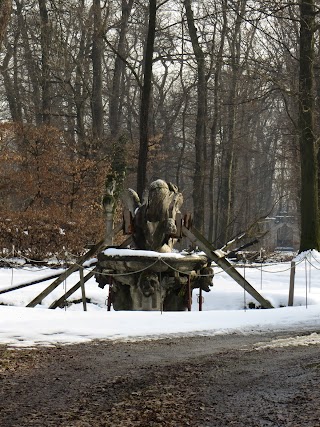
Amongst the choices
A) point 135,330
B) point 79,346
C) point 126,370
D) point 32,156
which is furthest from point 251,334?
point 32,156

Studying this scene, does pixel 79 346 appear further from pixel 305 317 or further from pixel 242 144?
pixel 242 144

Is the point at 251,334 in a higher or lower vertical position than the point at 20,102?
lower

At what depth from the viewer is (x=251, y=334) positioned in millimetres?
9625

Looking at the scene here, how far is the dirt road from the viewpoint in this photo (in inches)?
199

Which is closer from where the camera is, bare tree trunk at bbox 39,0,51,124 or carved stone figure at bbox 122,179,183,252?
carved stone figure at bbox 122,179,183,252

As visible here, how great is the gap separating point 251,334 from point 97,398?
14.3 ft

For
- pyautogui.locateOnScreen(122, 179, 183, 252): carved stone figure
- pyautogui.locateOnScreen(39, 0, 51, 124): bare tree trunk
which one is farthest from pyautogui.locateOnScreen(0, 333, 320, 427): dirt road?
pyautogui.locateOnScreen(39, 0, 51, 124): bare tree trunk

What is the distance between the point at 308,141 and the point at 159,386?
53.6 ft

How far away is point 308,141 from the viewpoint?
21.4 metres

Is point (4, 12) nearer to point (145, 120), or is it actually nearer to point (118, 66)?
point (145, 120)

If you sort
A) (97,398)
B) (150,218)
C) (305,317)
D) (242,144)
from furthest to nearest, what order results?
(242,144)
(150,218)
(305,317)
(97,398)

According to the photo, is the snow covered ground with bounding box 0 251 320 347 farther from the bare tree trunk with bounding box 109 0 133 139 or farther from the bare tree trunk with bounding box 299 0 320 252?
the bare tree trunk with bounding box 109 0 133 139

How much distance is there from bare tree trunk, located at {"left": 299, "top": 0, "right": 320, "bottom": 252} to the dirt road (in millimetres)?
12851

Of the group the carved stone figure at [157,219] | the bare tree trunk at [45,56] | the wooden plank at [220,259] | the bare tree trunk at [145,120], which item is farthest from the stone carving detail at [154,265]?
the bare tree trunk at [45,56]
